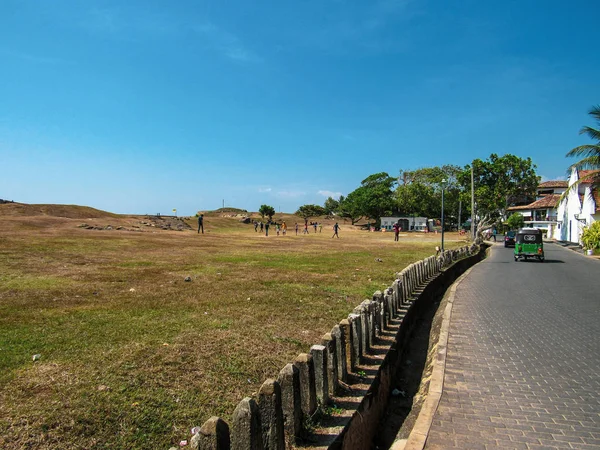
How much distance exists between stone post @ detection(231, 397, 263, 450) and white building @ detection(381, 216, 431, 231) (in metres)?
71.1

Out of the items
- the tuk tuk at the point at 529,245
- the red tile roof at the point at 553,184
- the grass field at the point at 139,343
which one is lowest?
the grass field at the point at 139,343

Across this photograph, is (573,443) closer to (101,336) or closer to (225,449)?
(225,449)

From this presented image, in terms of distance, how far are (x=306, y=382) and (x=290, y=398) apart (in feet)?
1.18

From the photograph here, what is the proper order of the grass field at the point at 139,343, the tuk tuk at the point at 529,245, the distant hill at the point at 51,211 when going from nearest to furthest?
1. the grass field at the point at 139,343
2. the tuk tuk at the point at 529,245
3. the distant hill at the point at 51,211

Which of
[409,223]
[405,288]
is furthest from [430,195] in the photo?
[405,288]

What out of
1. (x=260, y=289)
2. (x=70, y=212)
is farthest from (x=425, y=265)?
(x=70, y=212)

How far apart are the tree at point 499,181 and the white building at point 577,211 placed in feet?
15.9

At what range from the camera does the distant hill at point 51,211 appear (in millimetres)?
41856

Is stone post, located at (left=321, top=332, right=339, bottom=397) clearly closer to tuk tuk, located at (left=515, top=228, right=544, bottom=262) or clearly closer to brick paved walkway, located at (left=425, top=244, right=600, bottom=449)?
brick paved walkway, located at (left=425, top=244, right=600, bottom=449)

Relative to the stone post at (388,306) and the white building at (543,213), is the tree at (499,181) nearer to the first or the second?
the white building at (543,213)

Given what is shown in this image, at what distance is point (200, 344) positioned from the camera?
564cm

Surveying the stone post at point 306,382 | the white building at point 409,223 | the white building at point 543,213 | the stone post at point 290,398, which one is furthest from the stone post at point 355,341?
the white building at point 409,223

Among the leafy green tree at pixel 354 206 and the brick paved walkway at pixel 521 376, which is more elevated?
the leafy green tree at pixel 354 206

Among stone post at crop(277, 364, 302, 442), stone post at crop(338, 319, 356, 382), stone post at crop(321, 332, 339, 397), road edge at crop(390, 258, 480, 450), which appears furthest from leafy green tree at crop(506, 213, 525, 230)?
stone post at crop(277, 364, 302, 442)
